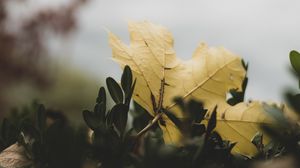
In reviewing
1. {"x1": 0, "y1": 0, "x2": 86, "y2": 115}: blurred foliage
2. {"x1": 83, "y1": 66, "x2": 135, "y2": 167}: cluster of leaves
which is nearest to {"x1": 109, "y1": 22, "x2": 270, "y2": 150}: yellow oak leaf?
{"x1": 83, "y1": 66, "x2": 135, "y2": 167}: cluster of leaves

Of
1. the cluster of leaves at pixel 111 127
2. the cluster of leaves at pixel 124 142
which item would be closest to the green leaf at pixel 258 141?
the cluster of leaves at pixel 124 142

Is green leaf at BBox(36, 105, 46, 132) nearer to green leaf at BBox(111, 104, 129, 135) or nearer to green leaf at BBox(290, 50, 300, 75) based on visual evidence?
green leaf at BBox(111, 104, 129, 135)

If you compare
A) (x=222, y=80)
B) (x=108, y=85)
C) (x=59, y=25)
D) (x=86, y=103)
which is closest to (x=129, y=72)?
(x=108, y=85)

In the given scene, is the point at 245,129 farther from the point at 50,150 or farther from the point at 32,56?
the point at 32,56

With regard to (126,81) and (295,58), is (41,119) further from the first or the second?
(295,58)

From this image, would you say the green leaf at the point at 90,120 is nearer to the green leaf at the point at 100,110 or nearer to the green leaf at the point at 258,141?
the green leaf at the point at 100,110

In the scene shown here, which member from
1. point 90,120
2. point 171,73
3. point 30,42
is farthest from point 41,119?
point 30,42
